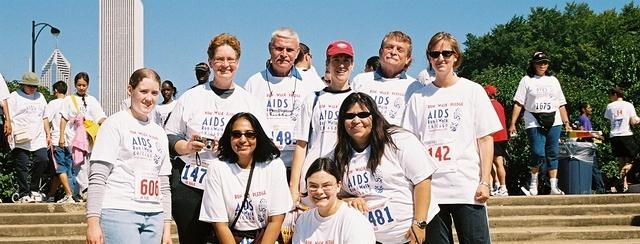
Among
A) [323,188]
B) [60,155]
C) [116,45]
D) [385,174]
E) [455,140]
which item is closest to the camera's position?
[323,188]

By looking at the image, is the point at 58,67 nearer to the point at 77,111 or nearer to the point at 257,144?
the point at 77,111

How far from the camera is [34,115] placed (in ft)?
37.6

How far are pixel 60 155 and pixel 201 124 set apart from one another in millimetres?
6791

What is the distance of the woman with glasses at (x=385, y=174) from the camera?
16.4ft

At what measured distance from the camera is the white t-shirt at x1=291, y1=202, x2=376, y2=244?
4852mm

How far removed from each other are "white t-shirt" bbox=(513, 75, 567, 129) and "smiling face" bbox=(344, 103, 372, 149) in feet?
22.2

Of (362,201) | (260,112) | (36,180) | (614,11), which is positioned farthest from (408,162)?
(614,11)

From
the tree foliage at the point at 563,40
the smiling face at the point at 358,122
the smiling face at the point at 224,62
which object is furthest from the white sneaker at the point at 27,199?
the tree foliage at the point at 563,40

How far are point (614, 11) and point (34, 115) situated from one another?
5826 cm

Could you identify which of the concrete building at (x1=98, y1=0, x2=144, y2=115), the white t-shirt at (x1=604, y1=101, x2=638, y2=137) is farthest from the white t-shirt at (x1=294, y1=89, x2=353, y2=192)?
the concrete building at (x1=98, y1=0, x2=144, y2=115)

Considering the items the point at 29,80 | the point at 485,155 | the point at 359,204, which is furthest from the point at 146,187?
the point at 29,80

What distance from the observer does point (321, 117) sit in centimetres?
553

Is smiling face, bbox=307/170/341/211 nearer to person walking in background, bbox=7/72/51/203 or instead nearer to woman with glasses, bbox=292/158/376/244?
woman with glasses, bbox=292/158/376/244

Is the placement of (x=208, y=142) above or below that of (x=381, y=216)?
above
